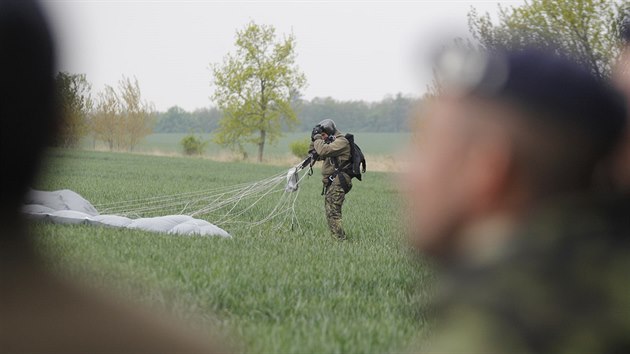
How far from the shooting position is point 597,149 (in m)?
0.99

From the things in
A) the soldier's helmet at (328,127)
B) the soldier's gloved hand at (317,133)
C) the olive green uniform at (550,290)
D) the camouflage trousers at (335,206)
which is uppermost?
the soldier's helmet at (328,127)

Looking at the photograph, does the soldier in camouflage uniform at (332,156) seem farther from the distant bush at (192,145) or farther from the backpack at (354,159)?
the distant bush at (192,145)

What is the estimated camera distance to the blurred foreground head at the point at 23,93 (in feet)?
9.86

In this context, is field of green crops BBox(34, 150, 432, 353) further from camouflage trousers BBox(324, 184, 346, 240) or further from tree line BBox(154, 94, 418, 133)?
tree line BBox(154, 94, 418, 133)

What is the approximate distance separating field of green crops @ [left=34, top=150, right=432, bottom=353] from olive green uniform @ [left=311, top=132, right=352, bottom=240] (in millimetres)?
363

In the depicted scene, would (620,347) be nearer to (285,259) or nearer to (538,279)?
(538,279)

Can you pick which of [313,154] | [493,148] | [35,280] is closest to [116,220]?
[313,154]

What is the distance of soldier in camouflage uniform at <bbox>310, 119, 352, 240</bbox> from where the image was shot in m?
9.71

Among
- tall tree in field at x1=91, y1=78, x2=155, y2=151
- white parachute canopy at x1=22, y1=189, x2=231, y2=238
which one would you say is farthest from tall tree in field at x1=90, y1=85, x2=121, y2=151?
white parachute canopy at x1=22, y1=189, x2=231, y2=238

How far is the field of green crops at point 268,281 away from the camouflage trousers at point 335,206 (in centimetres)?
22

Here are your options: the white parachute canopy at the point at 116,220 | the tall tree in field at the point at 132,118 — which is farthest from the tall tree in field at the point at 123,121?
the white parachute canopy at the point at 116,220

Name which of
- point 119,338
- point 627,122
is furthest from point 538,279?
point 119,338

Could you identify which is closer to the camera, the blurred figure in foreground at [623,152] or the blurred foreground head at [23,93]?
the blurred figure in foreground at [623,152]

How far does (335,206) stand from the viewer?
10266 mm
